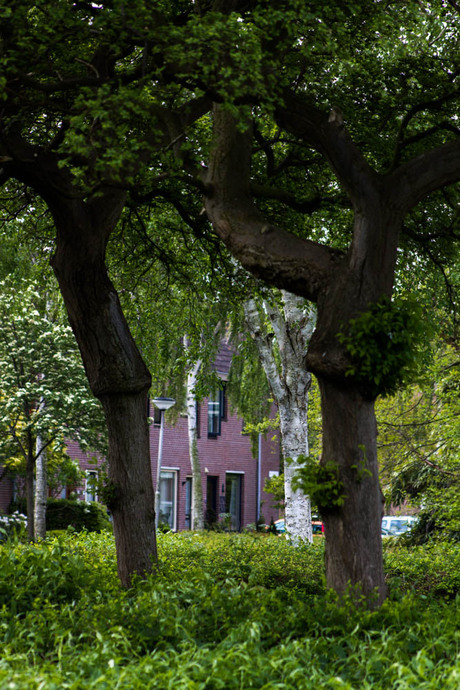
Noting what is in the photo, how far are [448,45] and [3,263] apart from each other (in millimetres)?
8325

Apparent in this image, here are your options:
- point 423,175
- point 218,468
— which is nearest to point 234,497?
point 218,468

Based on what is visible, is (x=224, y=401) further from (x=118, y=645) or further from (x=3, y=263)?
(x=118, y=645)

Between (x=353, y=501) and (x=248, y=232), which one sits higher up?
(x=248, y=232)

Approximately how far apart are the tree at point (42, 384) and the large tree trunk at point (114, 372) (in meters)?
10.3

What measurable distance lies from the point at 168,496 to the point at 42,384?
1675 centimetres

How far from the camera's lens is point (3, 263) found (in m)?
15.8

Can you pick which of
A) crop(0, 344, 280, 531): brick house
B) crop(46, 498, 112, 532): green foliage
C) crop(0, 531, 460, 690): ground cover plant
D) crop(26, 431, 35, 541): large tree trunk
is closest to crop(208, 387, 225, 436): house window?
crop(0, 344, 280, 531): brick house

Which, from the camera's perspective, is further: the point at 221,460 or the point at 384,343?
the point at 221,460

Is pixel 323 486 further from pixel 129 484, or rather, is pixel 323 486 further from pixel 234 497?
pixel 234 497

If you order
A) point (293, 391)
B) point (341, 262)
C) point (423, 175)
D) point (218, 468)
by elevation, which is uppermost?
point (423, 175)

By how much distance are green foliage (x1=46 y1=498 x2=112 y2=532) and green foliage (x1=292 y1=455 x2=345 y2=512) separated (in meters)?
18.4

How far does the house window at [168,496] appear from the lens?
3628 cm

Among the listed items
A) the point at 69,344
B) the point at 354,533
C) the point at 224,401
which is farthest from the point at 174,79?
the point at 224,401

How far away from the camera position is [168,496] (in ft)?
120
